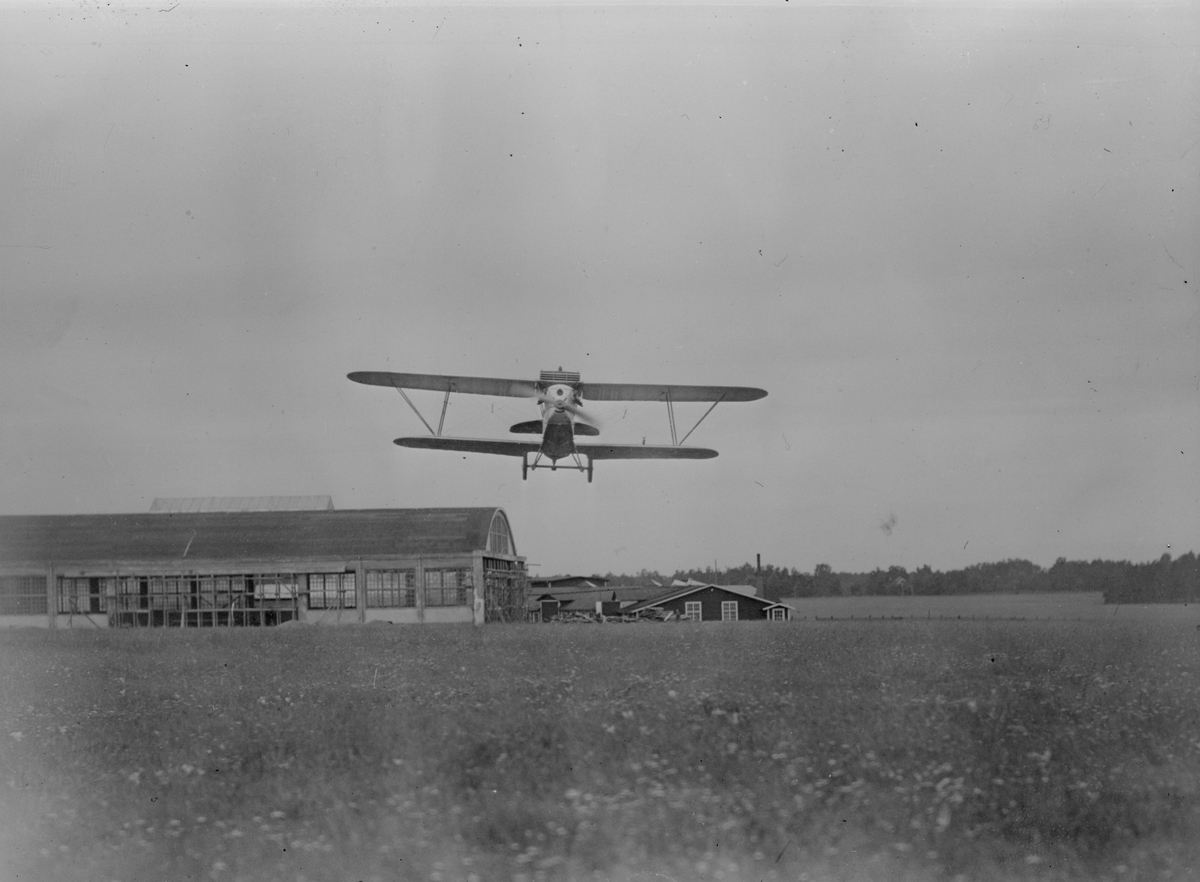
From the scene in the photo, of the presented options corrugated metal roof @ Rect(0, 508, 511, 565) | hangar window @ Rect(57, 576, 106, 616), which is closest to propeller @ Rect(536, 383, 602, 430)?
corrugated metal roof @ Rect(0, 508, 511, 565)

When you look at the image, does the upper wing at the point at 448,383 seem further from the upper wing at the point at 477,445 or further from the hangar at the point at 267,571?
the hangar at the point at 267,571

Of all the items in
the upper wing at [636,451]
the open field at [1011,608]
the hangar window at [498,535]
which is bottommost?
the open field at [1011,608]

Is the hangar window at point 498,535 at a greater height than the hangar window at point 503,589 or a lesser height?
greater

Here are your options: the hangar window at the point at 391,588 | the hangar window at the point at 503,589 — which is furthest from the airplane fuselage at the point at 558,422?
the hangar window at the point at 391,588

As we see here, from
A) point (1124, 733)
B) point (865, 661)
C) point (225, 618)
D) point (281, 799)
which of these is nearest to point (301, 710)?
point (281, 799)

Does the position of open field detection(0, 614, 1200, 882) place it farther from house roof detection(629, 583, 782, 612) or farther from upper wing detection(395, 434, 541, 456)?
upper wing detection(395, 434, 541, 456)

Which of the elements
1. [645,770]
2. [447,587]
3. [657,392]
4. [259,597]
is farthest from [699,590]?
[259,597]

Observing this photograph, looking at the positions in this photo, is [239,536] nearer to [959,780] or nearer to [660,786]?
[660,786]
